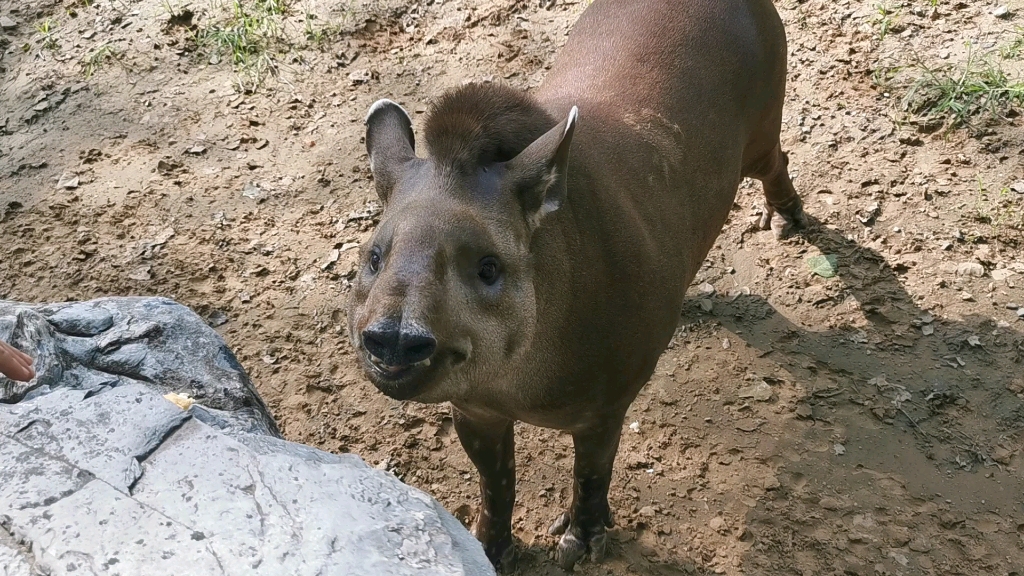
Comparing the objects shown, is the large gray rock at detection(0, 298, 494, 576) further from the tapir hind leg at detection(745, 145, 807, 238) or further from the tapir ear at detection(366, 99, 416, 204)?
the tapir hind leg at detection(745, 145, 807, 238)

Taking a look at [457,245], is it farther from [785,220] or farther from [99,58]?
[99,58]

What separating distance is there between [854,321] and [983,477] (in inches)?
41.6

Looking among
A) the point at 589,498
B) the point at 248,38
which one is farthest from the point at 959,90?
the point at 248,38

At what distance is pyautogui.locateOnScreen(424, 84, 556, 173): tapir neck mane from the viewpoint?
270cm

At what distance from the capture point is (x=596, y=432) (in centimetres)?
340

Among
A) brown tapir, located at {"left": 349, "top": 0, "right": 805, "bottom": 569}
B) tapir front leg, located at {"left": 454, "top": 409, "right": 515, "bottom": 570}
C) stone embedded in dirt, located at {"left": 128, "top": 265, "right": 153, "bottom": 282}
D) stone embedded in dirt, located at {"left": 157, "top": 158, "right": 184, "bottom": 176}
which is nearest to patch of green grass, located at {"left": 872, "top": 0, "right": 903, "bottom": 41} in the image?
brown tapir, located at {"left": 349, "top": 0, "right": 805, "bottom": 569}

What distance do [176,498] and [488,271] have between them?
1.07 meters

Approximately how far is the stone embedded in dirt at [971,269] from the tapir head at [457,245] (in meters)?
2.96

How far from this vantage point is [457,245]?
8.10ft

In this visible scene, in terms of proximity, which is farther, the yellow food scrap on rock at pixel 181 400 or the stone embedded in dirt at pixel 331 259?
the stone embedded in dirt at pixel 331 259

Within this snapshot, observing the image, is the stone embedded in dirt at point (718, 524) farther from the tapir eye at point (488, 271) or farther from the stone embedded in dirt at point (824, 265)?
the tapir eye at point (488, 271)

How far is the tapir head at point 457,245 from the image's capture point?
7.55 ft

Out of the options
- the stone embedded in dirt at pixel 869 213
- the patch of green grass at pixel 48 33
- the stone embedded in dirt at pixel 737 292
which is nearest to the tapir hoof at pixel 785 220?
the stone embedded in dirt at pixel 869 213

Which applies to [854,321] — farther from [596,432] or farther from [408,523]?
[408,523]
